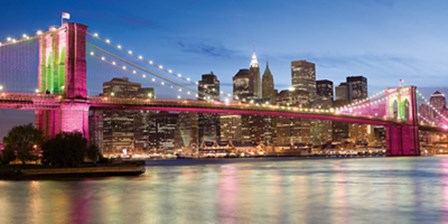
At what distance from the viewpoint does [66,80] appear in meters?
46.7

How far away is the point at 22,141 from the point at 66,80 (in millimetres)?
6918

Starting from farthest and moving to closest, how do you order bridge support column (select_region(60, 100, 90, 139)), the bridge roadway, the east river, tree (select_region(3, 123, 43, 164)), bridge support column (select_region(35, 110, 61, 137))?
1. bridge support column (select_region(35, 110, 61, 137))
2. bridge support column (select_region(60, 100, 90, 139))
3. the bridge roadway
4. tree (select_region(3, 123, 43, 164))
5. the east river

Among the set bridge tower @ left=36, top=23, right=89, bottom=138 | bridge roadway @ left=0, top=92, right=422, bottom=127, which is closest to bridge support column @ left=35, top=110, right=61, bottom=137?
bridge tower @ left=36, top=23, right=89, bottom=138

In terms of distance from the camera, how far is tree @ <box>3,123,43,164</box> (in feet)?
138

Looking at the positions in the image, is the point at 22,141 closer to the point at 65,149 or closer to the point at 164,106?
the point at 65,149

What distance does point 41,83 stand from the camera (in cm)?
5025

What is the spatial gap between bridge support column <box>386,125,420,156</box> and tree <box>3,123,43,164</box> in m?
60.0

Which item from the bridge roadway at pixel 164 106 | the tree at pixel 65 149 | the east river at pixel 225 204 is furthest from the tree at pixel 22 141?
the east river at pixel 225 204

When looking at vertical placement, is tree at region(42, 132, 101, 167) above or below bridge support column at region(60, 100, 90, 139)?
below

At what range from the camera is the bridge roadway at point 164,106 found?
4462 cm

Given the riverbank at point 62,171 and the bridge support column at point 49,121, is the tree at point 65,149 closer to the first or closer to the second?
the riverbank at point 62,171

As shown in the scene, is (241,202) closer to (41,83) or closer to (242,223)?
(242,223)

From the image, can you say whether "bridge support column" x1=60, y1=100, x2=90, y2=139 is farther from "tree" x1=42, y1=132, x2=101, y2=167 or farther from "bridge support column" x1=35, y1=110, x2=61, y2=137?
"tree" x1=42, y1=132, x2=101, y2=167

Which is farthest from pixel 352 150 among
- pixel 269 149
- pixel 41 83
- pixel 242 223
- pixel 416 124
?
pixel 242 223
